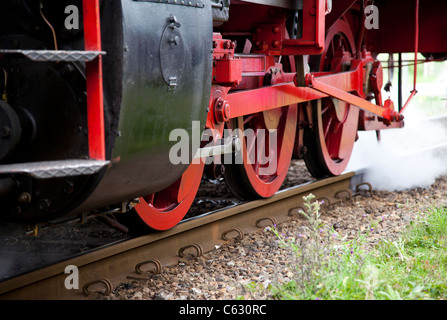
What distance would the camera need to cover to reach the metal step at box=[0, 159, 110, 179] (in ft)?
8.59

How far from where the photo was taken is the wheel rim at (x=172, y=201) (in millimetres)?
4395

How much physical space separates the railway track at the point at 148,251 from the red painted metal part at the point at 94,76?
4.00ft

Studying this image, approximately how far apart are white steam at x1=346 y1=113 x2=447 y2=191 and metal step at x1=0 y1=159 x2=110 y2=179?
491 cm

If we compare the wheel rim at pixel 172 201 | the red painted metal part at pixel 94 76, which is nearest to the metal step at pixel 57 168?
the red painted metal part at pixel 94 76

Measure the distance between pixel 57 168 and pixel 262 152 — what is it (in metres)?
3.37

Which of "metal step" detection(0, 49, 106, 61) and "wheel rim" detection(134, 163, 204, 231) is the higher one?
"metal step" detection(0, 49, 106, 61)

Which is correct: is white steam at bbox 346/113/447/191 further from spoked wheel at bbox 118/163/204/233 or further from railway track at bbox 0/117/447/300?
spoked wheel at bbox 118/163/204/233

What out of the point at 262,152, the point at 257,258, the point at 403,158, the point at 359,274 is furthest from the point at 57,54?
the point at 403,158

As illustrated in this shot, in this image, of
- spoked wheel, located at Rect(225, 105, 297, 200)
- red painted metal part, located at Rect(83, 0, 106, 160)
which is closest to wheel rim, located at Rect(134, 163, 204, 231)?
spoked wheel, located at Rect(225, 105, 297, 200)

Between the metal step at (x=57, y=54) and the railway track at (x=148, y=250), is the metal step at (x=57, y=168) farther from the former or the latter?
the railway track at (x=148, y=250)

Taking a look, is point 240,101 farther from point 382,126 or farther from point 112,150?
point 382,126

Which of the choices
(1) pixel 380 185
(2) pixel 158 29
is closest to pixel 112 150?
(2) pixel 158 29
